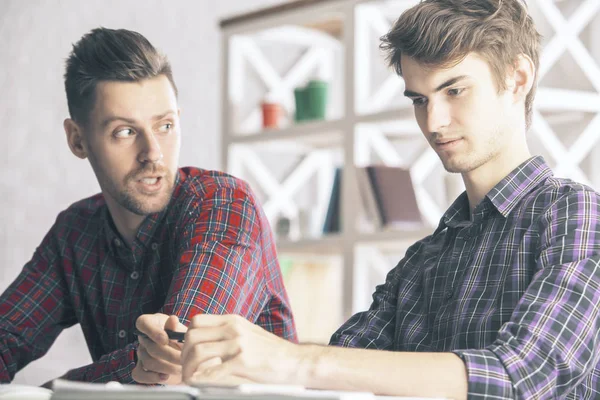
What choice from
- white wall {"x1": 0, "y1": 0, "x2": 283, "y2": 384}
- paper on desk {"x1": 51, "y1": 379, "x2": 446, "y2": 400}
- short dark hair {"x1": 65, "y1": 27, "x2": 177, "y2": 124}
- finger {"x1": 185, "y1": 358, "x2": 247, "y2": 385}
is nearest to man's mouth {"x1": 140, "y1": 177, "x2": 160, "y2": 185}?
short dark hair {"x1": 65, "y1": 27, "x2": 177, "y2": 124}

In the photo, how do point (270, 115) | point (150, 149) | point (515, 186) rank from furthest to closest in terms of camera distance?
point (270, 115), point (150, 149), point (515, 186)

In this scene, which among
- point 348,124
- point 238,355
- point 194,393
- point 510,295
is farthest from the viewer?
point 348,124

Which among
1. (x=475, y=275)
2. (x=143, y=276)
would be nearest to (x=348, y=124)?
(x=143, y=276)

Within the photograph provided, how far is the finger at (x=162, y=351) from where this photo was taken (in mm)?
1274

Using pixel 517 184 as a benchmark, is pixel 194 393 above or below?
below

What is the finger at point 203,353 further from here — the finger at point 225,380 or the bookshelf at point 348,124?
the bookshelf at point 348,124

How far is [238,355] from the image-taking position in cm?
98

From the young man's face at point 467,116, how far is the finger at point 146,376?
1.89 ft

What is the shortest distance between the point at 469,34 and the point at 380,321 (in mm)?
522

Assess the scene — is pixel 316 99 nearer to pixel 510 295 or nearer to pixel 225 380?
pixel 510 295

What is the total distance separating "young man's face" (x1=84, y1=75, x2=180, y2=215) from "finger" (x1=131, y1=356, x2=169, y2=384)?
20.0 inches

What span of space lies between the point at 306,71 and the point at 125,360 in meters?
2.23

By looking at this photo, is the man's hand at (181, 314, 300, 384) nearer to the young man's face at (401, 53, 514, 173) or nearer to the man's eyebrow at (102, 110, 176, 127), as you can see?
the young man's face at (401, 53, 514, 173)

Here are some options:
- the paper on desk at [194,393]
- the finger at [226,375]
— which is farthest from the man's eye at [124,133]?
the paper on desk at [194,393]
